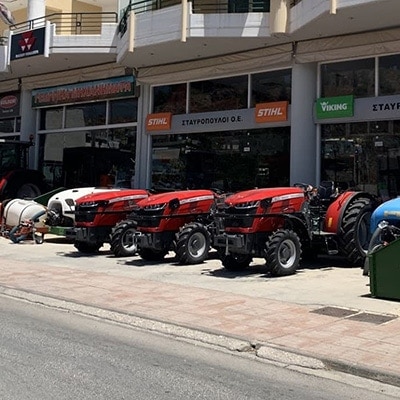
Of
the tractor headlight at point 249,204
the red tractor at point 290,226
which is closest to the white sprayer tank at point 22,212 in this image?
the red tractor at point 290,226

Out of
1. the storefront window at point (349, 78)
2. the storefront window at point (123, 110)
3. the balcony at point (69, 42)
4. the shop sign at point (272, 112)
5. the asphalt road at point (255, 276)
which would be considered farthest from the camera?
the storefront window at point (123, 110)

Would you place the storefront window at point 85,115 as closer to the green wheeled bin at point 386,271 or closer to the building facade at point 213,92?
the building facade at point 213,92

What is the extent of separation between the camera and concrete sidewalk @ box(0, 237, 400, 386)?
21.0 ft

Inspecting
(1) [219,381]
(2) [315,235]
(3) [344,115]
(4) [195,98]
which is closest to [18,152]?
(4) [195,98]

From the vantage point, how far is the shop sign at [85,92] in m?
21.4

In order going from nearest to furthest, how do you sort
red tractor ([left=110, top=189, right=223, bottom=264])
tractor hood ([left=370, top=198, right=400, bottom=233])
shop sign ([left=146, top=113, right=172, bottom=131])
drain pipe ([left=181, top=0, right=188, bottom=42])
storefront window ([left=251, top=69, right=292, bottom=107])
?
tractor hood ([left=370, top=198, right=400, bottom=233]) → red tractor ([left=110, top=189, right=223, bottom=264]) → drain pipe ([left=181, top=0, right=188, bottom=42]) → storefront window ([left=251, top=69, right=292, bottom=107]) → shop sign ([left=146, top=113, right=172, bottom=131])

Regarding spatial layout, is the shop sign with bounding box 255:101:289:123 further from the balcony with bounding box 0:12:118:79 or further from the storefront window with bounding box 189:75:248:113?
the balcony with bounding box 0:12:118:79

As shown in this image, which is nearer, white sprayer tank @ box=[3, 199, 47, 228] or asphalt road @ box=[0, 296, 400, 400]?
asphalt road @ box=[0, 296, 400, 400]

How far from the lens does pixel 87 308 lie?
28.1ft

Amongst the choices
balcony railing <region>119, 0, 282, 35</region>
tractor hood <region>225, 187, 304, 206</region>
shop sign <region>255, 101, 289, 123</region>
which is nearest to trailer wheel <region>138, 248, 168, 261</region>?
tractor hood <region>225, 187, 304, 206</region>

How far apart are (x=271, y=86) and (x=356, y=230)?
7.96 m

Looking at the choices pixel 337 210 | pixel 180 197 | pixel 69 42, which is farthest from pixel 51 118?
pixel 337 210

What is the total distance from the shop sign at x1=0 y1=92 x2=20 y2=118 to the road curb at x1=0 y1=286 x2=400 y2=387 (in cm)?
1770

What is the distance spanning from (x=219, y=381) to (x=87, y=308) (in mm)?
3625
